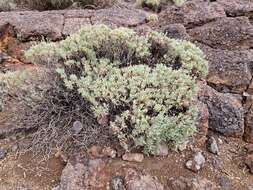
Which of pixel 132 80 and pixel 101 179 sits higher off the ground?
pixel 132 80

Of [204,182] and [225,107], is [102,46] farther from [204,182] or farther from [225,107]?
[204,182]

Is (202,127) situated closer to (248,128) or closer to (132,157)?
(248,128)

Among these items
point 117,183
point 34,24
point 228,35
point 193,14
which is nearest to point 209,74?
point 228,35

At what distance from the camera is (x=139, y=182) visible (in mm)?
2689

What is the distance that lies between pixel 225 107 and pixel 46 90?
1479 millimetres

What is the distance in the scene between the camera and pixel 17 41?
187 inches

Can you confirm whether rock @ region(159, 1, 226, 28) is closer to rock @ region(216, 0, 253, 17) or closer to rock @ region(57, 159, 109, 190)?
rock @ region(216, 0, 253, 17)

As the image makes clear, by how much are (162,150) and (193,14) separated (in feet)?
8.68

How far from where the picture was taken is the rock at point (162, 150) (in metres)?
2.89

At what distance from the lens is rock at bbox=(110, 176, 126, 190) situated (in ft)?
8.81

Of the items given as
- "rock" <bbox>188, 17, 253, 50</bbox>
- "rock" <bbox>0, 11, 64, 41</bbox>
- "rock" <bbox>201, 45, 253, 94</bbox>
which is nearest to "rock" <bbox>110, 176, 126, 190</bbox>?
"rock" <bbox>201, 45, 253, 94</bbox>

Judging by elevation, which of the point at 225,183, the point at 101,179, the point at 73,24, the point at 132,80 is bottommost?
the point at 225,183

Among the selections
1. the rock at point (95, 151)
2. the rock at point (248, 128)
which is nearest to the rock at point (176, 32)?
the rock at point (248, 128)

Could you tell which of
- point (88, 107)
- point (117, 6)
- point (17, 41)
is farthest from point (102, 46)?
point (117, 6)
